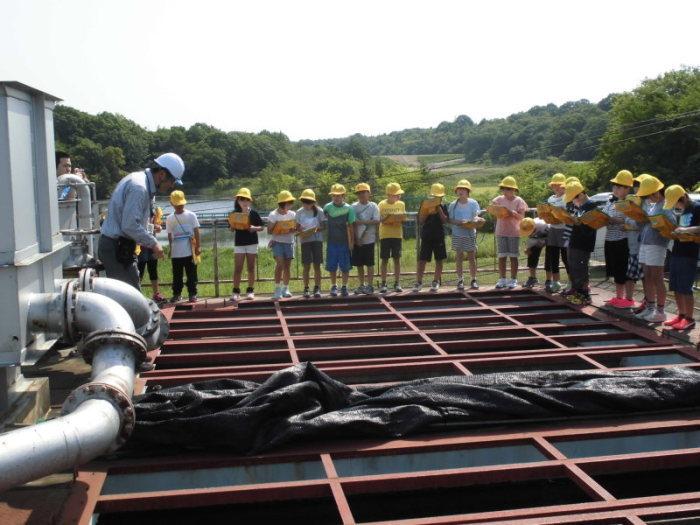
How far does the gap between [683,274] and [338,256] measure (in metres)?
3.72

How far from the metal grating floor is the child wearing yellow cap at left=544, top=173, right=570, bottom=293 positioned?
6.82 ft

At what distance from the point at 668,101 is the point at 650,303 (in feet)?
102

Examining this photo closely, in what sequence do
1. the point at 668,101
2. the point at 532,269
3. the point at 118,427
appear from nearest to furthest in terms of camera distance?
the point at 118,427
the point at 532,269
the point at 668,101

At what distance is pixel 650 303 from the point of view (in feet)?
23.5

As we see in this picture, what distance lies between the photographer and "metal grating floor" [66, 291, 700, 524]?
348 cm

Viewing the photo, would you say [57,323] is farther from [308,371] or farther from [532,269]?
[532,269]

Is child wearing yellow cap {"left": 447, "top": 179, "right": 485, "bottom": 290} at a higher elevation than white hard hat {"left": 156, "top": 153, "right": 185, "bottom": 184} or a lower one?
lower

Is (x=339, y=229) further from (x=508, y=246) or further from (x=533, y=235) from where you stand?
(x=533, y=235)

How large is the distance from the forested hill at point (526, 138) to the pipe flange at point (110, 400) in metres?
56.4

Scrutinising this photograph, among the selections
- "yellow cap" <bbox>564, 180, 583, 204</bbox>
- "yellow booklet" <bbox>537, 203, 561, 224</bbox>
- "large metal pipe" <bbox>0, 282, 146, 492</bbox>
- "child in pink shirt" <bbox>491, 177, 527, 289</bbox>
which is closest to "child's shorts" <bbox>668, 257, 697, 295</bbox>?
"yellow cap" <bbox>564, 180, 583, 204</bbox>

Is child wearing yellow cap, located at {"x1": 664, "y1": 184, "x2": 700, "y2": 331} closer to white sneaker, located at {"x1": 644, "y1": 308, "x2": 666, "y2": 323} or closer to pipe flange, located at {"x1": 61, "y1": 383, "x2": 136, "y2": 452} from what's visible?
white sneaker, located at {"x1": 644, "y1": 308, "x2": 666, "y2": 323}

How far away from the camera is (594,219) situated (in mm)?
7457

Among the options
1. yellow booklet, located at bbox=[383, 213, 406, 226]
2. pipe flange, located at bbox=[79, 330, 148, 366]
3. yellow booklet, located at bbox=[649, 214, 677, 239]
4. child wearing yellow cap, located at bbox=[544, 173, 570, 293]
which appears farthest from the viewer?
yellow booklet, located at bbox=[383, 213, 406, 226]

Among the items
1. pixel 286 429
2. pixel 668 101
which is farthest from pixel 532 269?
pixel 668 101
